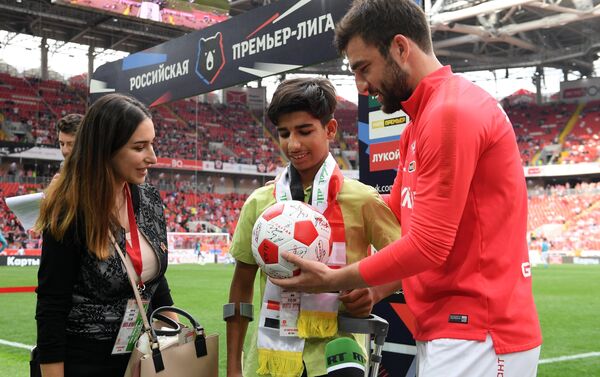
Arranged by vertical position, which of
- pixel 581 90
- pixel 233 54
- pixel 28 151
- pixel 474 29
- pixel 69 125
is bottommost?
pixel 69 125

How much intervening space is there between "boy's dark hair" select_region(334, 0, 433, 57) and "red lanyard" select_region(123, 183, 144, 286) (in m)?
1.21

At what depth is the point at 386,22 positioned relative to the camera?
1947 mm

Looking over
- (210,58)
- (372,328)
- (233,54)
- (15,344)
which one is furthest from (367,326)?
(15,344)

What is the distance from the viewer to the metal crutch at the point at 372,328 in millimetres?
2297

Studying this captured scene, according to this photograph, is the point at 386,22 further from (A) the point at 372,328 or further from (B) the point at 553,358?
(B) the point at 553,358

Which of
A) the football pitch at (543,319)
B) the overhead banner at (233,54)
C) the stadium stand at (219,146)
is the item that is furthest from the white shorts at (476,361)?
the stadium stand at (219,146)

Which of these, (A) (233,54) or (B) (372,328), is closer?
(B) (372,328)

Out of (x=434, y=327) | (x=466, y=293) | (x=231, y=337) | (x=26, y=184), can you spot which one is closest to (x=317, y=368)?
(x=231, y=337)

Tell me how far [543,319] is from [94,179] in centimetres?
993

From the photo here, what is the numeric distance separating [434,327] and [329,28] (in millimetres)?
4093

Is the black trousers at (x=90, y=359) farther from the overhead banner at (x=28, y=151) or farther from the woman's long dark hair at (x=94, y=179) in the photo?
the overhead banner at (x=28, y=151)

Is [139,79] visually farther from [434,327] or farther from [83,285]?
[434,327]

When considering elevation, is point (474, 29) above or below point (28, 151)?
above

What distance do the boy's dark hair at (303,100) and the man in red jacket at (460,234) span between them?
0.55 m
